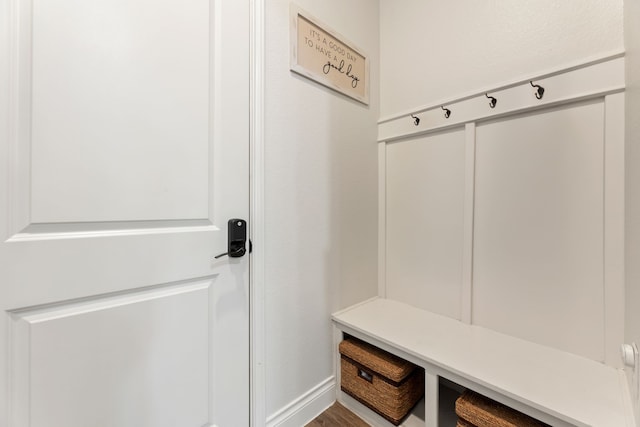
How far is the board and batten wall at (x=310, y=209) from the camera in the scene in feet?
4.02

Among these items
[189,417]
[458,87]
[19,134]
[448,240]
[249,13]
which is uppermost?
[249,13]

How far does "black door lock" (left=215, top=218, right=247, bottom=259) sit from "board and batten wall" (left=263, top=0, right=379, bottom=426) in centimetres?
12

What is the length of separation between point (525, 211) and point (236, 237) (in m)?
1.33

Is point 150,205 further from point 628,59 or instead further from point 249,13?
point 628,59

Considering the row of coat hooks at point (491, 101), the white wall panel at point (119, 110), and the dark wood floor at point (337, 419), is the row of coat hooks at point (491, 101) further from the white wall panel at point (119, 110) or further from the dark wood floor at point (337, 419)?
the dark wood floor at point (337, 419)

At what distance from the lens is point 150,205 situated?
903mm

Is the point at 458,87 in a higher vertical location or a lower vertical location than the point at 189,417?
higher

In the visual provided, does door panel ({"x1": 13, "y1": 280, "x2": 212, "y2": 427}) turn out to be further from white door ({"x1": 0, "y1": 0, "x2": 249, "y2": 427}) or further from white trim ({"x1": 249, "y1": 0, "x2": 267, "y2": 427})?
→ white trim ({"x1": 249, "y1": 0, "x2": 267, "y2": 427})

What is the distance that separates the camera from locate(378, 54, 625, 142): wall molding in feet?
3.44

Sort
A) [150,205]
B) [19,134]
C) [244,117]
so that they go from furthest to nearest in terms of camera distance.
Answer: [244,117]
[150,205]
[19,134]

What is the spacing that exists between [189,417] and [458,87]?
6.47ft

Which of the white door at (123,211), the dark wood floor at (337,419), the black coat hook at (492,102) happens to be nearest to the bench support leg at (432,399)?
the dark wood floor at (337,419)

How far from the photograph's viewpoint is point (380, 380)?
1.30 metres

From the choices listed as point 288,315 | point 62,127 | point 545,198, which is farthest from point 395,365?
point 62,127
